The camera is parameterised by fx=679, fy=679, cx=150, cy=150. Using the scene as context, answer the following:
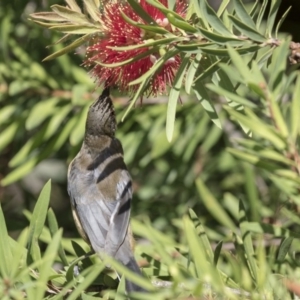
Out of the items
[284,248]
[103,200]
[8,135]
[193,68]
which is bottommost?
[103,200]

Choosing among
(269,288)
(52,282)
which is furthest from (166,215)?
(269,288)

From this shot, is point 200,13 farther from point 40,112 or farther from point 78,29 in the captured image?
point 40,112

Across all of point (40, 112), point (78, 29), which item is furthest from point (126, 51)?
point (40, 112)

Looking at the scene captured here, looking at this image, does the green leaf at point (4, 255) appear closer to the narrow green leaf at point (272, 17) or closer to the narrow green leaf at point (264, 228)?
the narrow green leaf at point (264, 228)

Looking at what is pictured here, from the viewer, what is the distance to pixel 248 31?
3.06 feet

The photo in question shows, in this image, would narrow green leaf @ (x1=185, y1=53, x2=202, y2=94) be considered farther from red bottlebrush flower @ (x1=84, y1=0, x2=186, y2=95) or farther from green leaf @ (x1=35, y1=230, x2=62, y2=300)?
green leaf @ (x1=35, y1=230, x2=62, y2=300)

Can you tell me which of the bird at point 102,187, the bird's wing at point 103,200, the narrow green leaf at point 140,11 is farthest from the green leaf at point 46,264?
the bird's wing at point 103,200

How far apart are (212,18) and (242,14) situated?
0.04 metres

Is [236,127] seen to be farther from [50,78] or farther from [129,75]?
[129,75]

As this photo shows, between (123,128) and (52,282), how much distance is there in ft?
2.86

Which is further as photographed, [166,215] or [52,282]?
[166,215]

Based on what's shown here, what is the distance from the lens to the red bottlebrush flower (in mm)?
1027

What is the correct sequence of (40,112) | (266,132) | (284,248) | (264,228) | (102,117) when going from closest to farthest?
(266,132) < (264,228) < (284,248) < (40,112) < (102,117)

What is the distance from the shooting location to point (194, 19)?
1.02m
